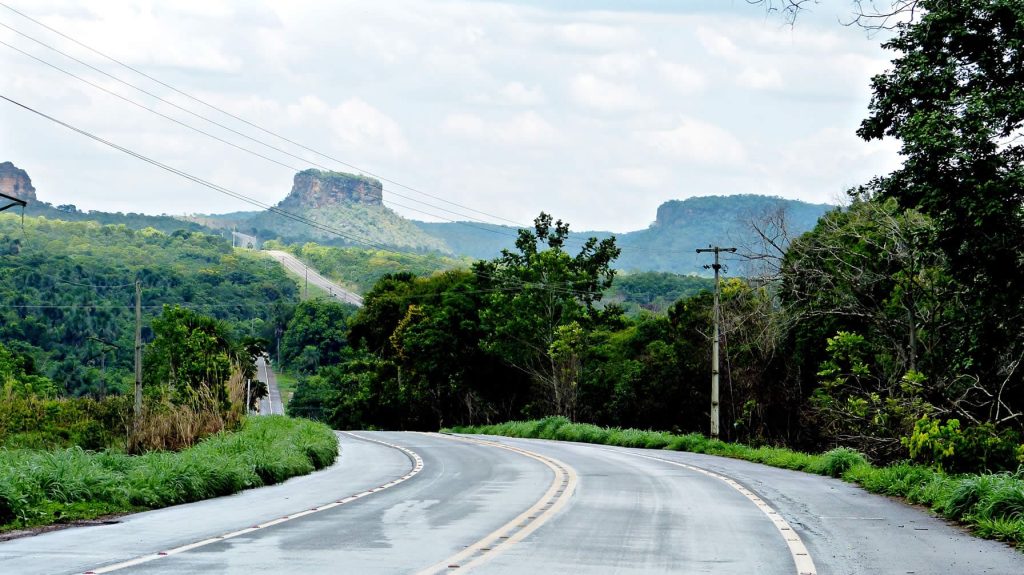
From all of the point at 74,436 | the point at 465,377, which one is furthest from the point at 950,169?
the point at 465,377

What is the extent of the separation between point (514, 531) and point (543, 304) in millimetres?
56810

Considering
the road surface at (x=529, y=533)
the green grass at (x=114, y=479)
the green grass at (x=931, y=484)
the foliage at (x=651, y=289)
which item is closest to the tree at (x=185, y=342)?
the green grass at (x=931, y=484)

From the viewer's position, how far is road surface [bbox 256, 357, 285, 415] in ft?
416

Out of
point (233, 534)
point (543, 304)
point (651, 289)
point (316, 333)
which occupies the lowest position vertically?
point (233, 534)

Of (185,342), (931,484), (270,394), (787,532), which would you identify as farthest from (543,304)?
(270,394)

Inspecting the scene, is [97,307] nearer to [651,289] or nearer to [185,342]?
[185,342]

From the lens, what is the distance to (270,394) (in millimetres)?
149625

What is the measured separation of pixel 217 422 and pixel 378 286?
2280 inches

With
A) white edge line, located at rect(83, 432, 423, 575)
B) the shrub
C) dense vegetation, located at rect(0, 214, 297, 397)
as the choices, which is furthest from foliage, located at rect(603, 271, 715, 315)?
white edge line, located at rect(83, 432, 423, 575)

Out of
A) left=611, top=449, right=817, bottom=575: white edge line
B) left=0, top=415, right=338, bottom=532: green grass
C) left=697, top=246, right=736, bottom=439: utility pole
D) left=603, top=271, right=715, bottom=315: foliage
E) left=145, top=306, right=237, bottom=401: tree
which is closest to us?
left=611, top=449, right=817, bottom=575: white edge line

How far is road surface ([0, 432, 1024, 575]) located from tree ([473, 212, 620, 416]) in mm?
46693

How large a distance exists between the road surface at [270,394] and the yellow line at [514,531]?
92.2m

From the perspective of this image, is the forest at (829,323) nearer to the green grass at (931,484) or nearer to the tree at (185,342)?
the green grass at (931,484)

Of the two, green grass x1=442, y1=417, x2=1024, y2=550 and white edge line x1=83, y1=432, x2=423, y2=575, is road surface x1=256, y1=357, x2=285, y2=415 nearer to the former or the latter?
green grass x1=442, y1=417, x2=1024, y2=550
